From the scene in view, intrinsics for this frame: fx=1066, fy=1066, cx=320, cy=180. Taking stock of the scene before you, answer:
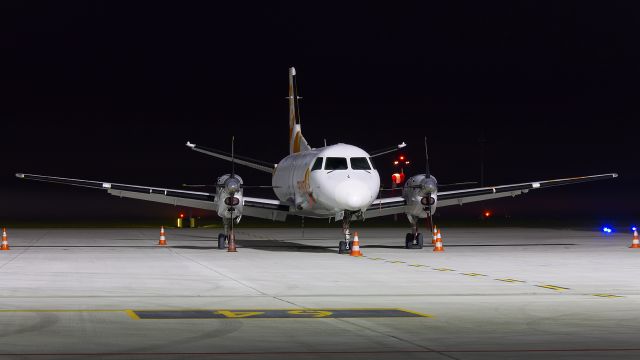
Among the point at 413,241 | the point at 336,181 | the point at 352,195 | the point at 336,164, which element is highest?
the point at 336,164

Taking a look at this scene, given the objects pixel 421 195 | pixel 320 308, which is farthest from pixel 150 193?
pixel 320 308

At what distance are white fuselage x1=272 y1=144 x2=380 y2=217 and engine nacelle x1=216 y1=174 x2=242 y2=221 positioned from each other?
195 cm

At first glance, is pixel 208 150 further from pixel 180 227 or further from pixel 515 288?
pixel 180 227

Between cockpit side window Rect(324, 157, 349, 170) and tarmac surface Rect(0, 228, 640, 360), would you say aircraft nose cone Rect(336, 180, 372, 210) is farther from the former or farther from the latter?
tarmac surface Rect(0, 228, 640, 360)

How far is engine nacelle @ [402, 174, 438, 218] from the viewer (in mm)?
34562

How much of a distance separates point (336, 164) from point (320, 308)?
1686 centimetres

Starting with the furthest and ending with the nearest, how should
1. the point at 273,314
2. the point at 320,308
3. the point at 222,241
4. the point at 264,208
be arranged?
the point at 264,208 → the point at 222,241 → the point at 320,308 → the point at 273,314

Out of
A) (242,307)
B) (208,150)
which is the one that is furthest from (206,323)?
(208,150)

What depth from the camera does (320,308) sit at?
49.3 feet

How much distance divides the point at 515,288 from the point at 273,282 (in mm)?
4520

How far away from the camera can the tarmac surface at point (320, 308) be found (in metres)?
10.9

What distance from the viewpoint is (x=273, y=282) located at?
19922mm

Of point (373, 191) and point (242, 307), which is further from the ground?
point (373, 191)

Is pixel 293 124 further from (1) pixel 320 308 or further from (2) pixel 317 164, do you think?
(1) pixel 320 308
